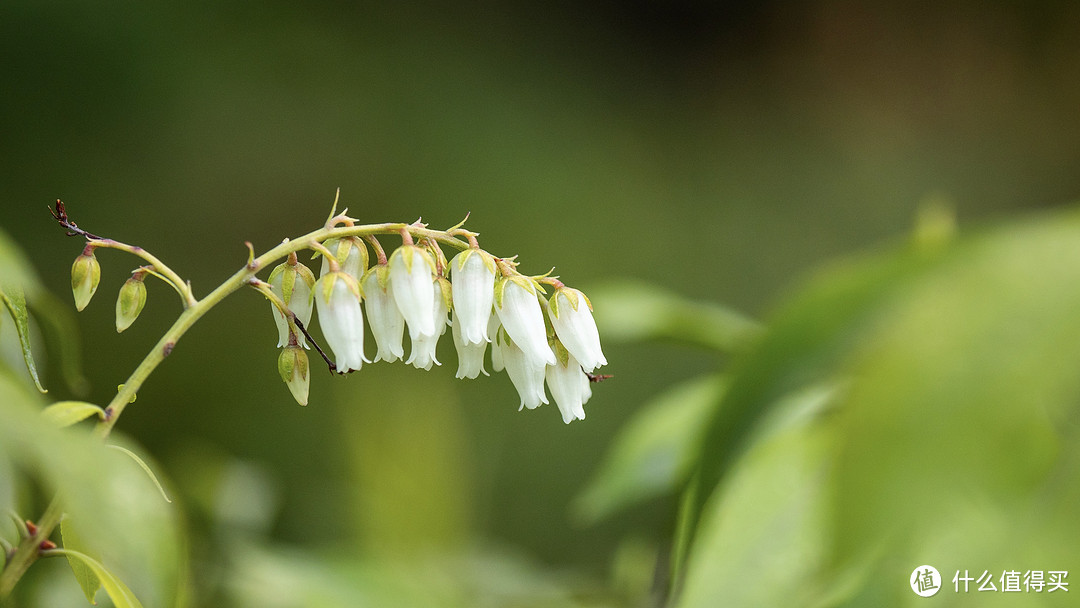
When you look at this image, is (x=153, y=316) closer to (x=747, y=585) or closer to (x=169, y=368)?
(x=169, y=368)

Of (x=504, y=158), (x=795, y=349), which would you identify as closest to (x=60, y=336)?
(x=795, y=349)

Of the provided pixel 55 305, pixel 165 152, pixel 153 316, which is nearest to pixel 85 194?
pixel 165 152

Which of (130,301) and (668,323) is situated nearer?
(130,301)

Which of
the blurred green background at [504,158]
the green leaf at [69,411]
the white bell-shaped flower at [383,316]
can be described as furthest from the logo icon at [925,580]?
the blurred green background at [504,158]

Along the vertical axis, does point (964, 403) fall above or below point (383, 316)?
below

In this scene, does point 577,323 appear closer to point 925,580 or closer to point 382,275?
point 382,275

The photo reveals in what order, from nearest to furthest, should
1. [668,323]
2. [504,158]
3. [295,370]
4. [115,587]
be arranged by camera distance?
[115,587] < [295,370] < [668,323] < [504,158]

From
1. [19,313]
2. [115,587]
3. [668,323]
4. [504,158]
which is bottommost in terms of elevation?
[115,587]
